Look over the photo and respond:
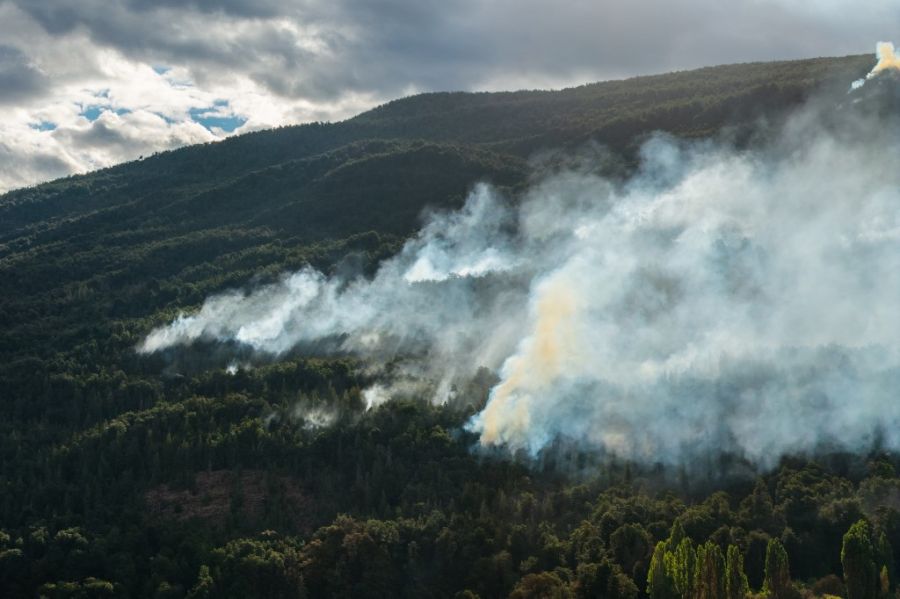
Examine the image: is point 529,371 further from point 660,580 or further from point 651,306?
point 660,580

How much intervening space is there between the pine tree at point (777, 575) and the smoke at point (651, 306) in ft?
80.4

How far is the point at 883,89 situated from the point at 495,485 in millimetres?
102464

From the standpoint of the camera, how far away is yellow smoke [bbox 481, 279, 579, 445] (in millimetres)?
107312

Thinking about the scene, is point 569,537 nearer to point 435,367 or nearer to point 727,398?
point 727,398

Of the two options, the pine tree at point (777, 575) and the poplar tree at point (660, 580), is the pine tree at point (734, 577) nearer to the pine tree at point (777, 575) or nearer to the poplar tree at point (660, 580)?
the pine tree at point (777, 575)

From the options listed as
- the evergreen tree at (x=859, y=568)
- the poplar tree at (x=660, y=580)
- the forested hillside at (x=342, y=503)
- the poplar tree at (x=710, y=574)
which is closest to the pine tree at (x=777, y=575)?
the forested hillside at (x=342, y=503)

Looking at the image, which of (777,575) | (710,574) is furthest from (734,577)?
(777,575)

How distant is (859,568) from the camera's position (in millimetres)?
75688

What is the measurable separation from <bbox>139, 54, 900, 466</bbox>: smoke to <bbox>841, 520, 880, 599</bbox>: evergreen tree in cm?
2355

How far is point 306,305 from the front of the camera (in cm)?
15862

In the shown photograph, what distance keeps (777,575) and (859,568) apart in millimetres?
5547

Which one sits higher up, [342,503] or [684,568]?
[342,503]

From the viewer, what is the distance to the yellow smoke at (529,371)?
107312mm

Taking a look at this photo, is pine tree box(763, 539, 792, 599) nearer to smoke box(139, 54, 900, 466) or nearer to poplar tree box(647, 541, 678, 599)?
poplar tree box(647, 541, 678, 599)
